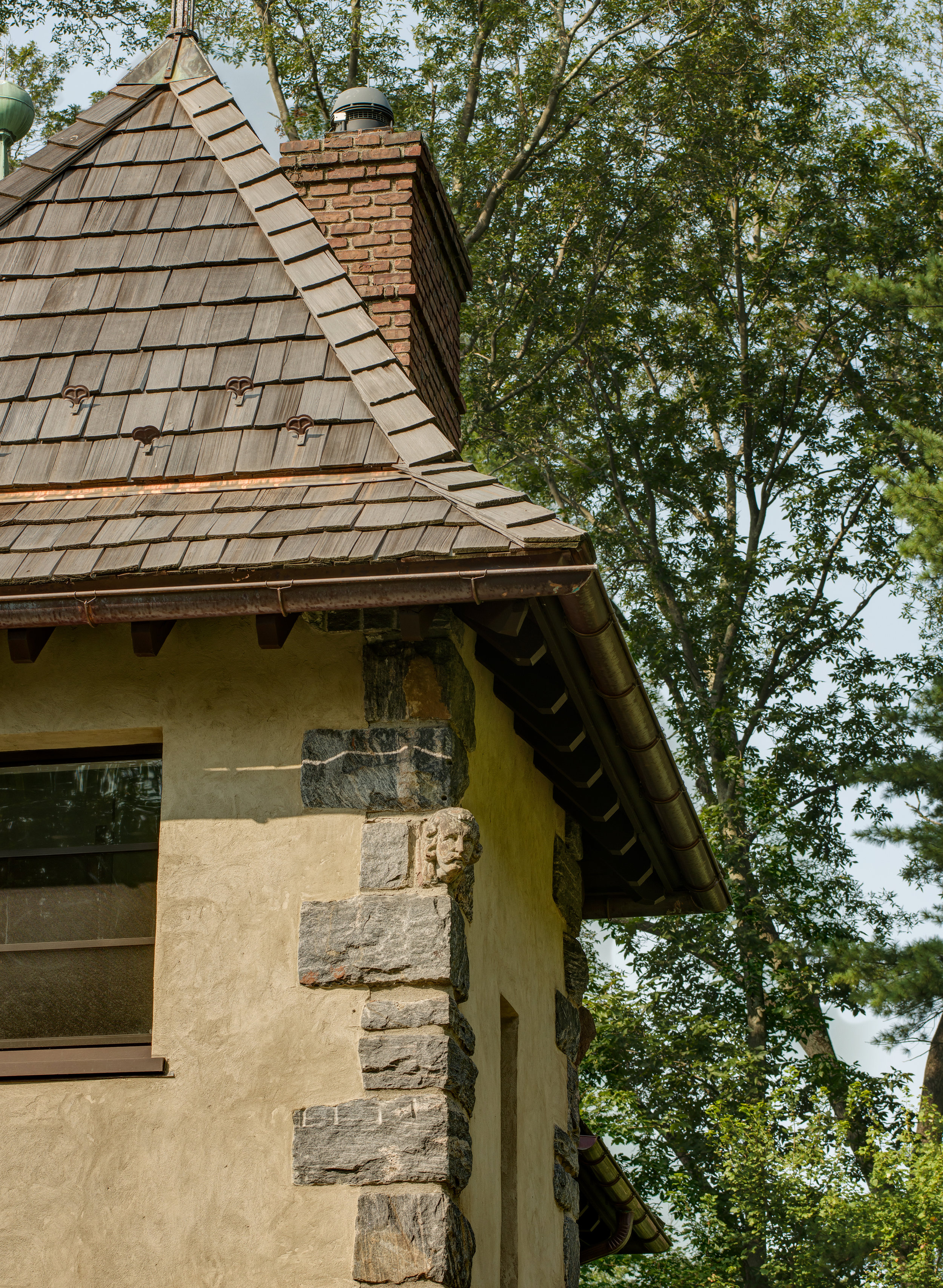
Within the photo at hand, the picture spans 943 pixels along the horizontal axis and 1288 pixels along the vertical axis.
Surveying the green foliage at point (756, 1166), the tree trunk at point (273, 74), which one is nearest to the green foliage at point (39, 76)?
the tree trunk at point (273, 74)

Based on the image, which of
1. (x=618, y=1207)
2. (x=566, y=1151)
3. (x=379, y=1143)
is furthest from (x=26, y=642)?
(x=618, y=1207)

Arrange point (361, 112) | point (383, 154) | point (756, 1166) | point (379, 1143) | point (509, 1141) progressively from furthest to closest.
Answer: point (756, 1166), point (361, 112), point (383, 154), point (509, 1141), point (379, 1143)

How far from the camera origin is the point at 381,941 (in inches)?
179

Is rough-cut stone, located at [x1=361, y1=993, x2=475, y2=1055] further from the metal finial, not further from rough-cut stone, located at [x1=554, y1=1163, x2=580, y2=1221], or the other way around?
the metal finial

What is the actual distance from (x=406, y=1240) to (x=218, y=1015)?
2.85ft

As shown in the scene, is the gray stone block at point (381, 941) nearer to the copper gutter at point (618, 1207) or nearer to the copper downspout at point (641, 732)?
the copper downspout at point (641, 732)

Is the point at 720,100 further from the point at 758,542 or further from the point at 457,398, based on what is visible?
the point at 457,398

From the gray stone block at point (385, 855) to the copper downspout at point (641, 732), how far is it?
844mm

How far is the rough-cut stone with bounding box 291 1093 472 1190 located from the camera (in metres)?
4.30

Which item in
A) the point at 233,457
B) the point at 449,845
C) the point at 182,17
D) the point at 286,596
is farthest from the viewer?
the point at 182,17

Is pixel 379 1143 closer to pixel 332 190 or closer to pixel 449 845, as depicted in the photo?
pixel 449 845

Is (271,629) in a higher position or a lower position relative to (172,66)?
lower

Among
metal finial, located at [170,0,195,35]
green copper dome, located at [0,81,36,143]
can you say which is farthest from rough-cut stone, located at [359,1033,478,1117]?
green copper dome, located at [0,81,36,143]

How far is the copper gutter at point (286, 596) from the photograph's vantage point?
172 inches
